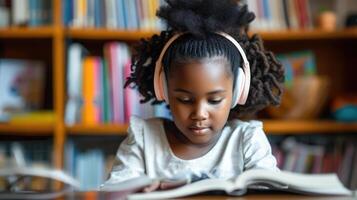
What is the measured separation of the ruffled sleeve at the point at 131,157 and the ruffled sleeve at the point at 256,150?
19 centimetres

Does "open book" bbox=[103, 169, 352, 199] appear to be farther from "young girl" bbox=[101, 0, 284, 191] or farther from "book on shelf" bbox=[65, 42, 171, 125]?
"book on shelf" bbox=[65, 42, 171, 125]

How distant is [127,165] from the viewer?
3.42 ft

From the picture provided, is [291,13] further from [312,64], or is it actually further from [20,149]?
[20,149]

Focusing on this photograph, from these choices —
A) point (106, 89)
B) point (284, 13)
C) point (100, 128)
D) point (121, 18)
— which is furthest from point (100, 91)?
point (284, 13)

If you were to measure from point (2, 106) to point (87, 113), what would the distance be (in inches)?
13.3

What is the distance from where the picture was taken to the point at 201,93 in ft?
3.07

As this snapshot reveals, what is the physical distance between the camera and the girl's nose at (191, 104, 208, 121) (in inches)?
37.0

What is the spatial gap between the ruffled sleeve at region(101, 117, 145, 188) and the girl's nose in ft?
0.54

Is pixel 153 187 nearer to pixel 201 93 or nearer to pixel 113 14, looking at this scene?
pixel 201 93

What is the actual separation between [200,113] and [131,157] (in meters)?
0.19

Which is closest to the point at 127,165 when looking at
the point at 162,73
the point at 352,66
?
the point at 162,73

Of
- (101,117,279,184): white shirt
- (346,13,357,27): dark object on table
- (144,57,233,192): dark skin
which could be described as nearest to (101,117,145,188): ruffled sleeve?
(101,117,279,184): white shirt

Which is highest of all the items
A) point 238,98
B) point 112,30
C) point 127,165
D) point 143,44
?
point 112,30

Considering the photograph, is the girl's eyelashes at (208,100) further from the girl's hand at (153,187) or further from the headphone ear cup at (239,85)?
the girl's hand at (153,187)
